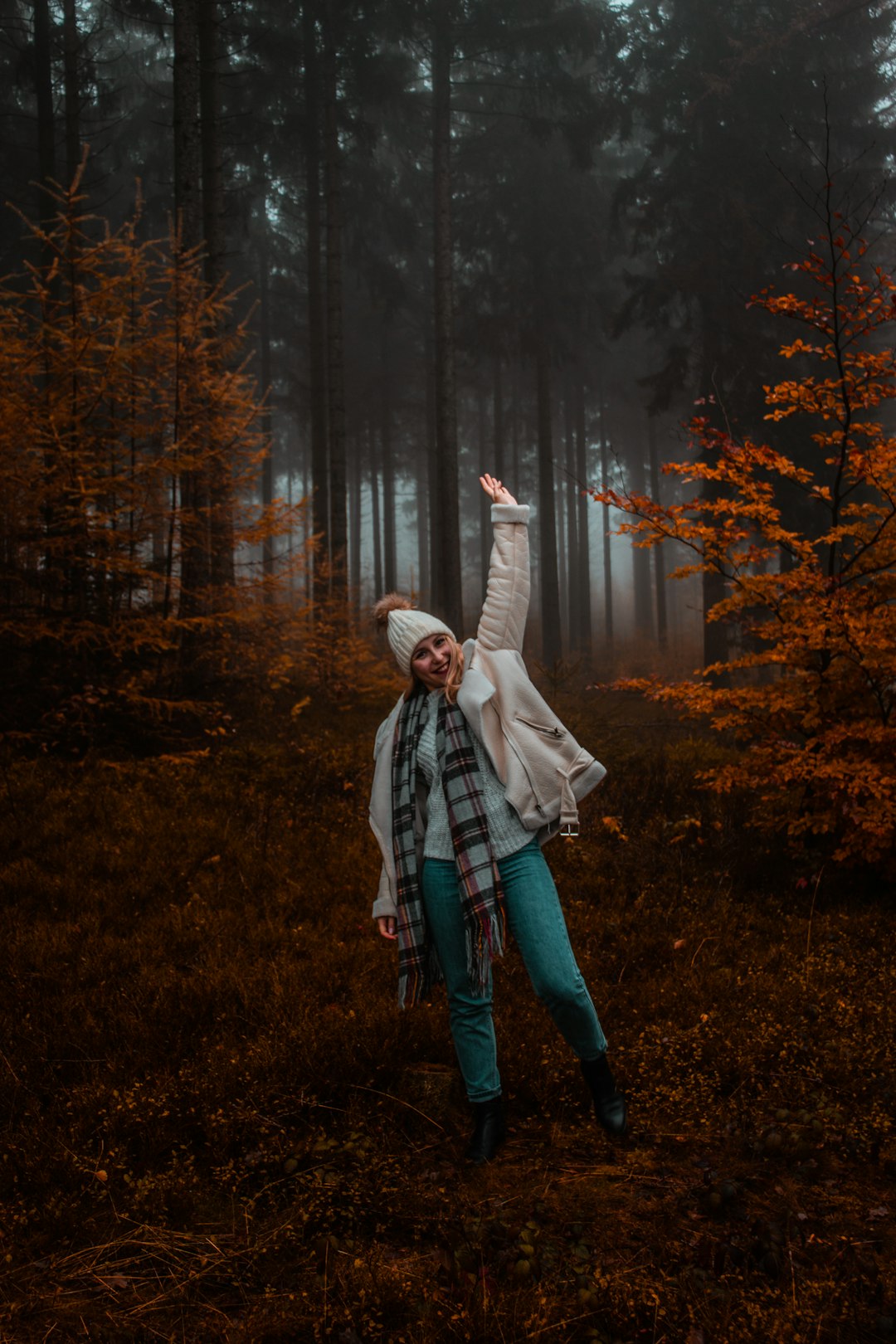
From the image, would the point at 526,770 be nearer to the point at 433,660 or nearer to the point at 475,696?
the point at 475,696

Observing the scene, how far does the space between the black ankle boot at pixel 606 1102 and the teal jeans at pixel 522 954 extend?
12 centimetres

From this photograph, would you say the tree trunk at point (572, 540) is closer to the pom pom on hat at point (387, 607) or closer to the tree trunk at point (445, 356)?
the tree trunk at point (445, 356)

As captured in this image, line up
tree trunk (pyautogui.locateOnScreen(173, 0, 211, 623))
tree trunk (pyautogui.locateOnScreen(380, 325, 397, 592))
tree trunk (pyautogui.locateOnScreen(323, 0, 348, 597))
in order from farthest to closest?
tree trunk (pyautogui.locateOnScreen(380, 325, 397, 592)) < tree trunk (pyautogui.locateOnScreen(323, 0, 348, 597)) < tree trunk (pyautogui.locateOnScreen(173, 0, 211, 623))

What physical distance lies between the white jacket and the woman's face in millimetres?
103

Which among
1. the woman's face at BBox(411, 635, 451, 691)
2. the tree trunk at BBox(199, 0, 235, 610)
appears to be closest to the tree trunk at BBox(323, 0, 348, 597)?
the tree trunk at BBox(199, 0, 235, 610)

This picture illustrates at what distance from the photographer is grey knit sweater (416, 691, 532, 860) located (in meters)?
3.38

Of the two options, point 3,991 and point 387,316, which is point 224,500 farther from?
point 387,316

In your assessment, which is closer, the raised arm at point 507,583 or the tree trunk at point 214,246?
the raised arm at point 507,583

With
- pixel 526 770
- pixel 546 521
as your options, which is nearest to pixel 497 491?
pixel 526 770

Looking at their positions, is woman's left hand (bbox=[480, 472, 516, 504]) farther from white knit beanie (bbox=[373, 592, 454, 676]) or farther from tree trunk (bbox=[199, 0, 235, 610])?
tree trunk (bbox=[199, 0, 235, 610])

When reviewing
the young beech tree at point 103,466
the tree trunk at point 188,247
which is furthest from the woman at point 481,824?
the tree trunk at point 188,247

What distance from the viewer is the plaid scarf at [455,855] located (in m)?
3.30

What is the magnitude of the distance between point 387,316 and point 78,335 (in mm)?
14496

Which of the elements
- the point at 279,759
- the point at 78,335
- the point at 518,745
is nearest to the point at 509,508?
the point at 518,745
